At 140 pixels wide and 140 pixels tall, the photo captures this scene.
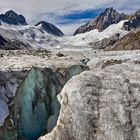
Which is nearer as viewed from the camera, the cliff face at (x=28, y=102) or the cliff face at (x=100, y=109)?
the cliff face at (x=100, y=109)

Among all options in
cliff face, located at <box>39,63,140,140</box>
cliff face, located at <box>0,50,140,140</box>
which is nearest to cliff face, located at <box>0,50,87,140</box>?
cliff face, located at <box>0,50,140,140</box>

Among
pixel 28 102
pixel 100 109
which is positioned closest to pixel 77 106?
pixel 100 109

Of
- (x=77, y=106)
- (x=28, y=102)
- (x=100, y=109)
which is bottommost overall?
(x=28, y=102)

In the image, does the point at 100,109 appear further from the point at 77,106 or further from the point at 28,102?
the point at 28,102

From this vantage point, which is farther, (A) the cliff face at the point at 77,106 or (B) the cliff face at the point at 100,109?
(A) the cliff face at the point at 77,106

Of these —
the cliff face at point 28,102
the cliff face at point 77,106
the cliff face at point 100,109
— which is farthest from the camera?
the cliff face at point 28,102

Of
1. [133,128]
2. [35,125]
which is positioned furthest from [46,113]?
[133,128]

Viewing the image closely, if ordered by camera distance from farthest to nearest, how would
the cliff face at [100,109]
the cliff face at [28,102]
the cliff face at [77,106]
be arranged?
the cliff face at [28,102], the cliff face at [77,106], the cliff face at [100,109]

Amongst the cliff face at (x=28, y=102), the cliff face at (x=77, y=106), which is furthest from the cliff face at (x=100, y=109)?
the cliff face at (x=28, y=102)

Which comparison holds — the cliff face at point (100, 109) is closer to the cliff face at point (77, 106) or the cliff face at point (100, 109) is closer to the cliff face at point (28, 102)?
the cliff face at point (77, 106)

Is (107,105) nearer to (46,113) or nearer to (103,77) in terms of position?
(103,77)

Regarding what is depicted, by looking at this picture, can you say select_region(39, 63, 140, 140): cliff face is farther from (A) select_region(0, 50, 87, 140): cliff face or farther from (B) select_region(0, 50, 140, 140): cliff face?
(A) select_region(0, 50, 87, 140): cliff face
